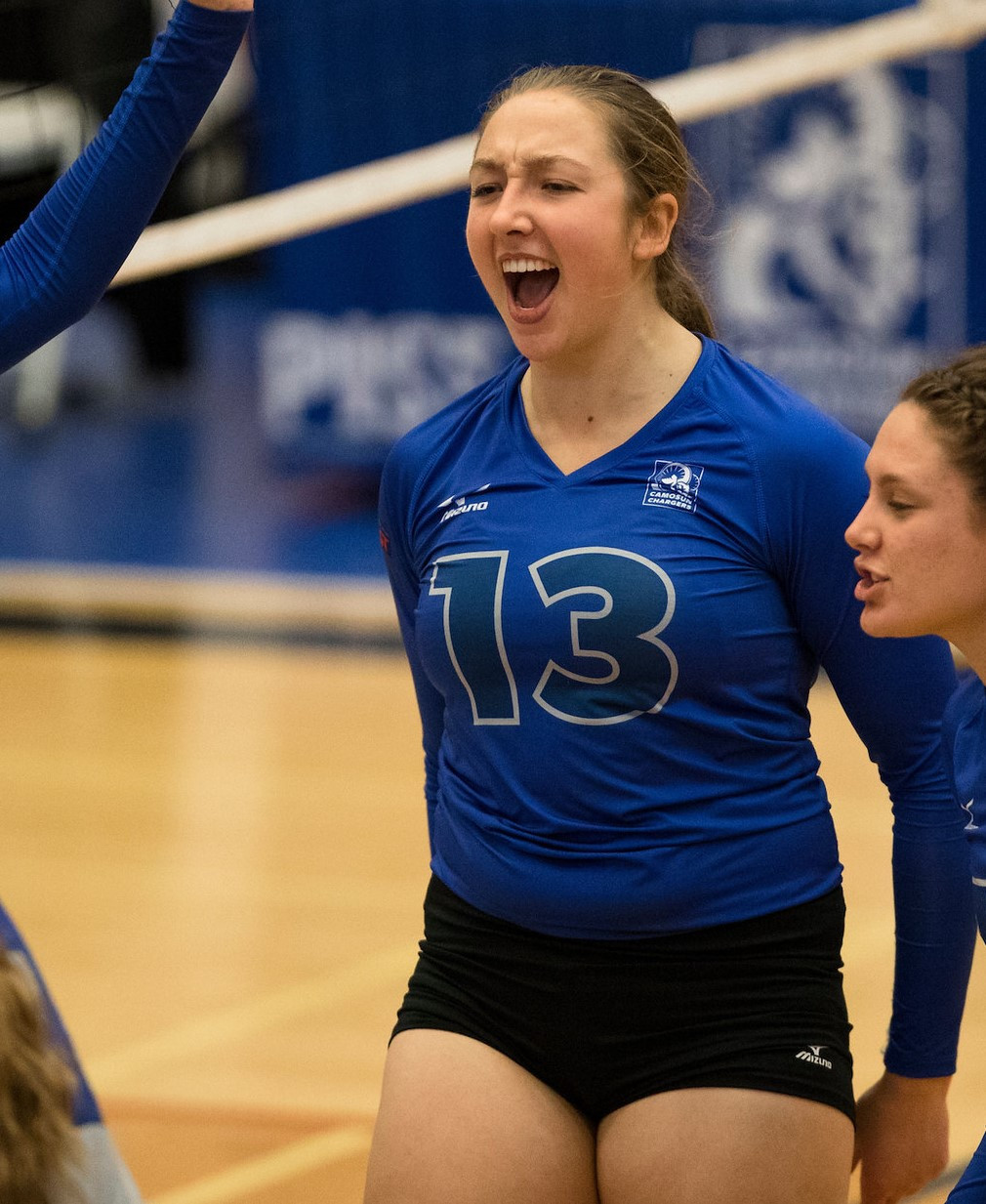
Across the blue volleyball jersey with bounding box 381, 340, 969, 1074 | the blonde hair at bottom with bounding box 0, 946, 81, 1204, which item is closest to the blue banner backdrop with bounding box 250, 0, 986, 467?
the blue volleyball jersey with bounding box 381, 340, 969, 1074

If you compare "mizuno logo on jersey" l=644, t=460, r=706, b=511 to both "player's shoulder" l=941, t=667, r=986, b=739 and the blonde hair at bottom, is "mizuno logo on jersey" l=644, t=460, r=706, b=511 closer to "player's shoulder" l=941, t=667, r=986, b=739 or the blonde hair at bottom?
"player's shoulder" l=941, t=667, r=986, b=739

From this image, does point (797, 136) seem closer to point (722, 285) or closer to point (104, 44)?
point (722, 285)

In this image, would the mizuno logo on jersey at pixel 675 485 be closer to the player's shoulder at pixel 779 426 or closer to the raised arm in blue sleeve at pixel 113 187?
the player's shoulder at pixel 779 426

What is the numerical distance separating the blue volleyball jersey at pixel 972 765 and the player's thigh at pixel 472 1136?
0.51m

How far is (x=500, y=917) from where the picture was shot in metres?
2.36

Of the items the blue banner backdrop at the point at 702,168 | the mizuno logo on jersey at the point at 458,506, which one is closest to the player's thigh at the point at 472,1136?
the mizuno logo on jersey at the point at 458,506

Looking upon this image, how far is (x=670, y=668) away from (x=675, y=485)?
21 centimetres

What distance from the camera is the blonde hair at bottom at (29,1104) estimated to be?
170 centimetres

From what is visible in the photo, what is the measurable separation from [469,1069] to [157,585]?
760 centimetres

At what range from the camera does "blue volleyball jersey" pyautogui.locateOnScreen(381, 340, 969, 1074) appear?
227cm

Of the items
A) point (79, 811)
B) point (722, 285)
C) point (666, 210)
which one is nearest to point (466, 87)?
point (722, 285)

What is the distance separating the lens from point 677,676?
7.42 ft

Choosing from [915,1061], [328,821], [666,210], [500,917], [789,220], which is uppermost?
[789,220]

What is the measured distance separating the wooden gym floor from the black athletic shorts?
5.29 ft
